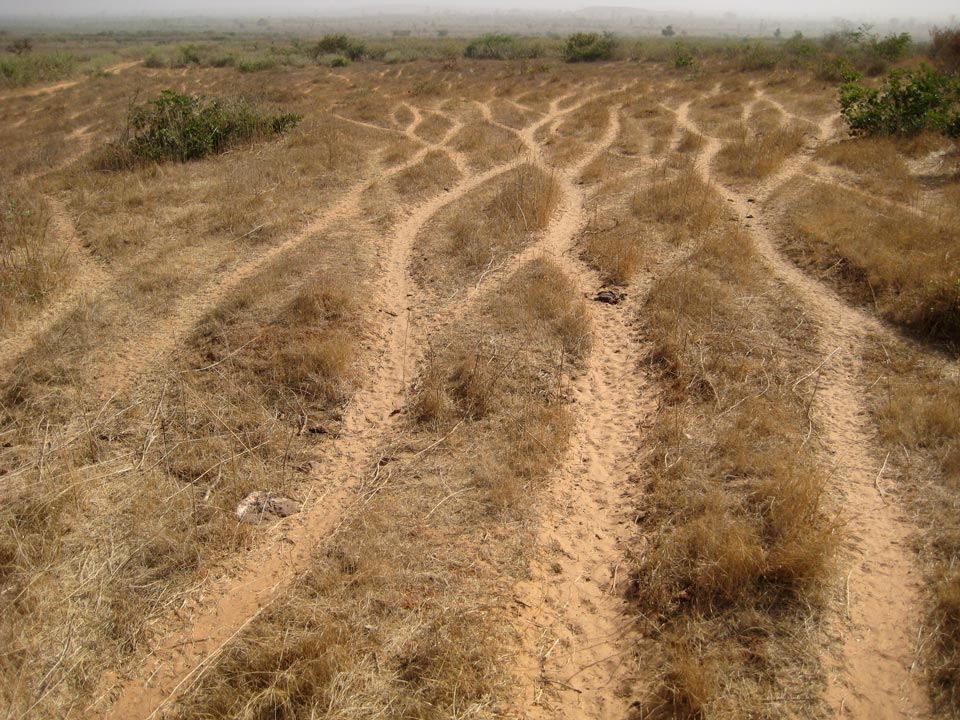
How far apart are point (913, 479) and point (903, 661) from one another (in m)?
1.41

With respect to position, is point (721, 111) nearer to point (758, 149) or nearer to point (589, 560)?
point (758, 149)

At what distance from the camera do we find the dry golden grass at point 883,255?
537cm

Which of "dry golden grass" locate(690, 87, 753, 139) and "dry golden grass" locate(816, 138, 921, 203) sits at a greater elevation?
"dry golden grass" locate(690, 87, 753, 139)

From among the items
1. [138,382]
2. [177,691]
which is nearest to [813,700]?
[177,691]

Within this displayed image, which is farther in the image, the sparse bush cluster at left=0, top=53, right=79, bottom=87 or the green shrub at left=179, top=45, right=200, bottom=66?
the green shrub at left=179, top=45, right=200, bottom=66

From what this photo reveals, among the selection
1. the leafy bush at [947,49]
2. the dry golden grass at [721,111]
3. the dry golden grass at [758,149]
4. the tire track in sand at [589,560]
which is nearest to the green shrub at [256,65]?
the dry golden grass at [721,111]

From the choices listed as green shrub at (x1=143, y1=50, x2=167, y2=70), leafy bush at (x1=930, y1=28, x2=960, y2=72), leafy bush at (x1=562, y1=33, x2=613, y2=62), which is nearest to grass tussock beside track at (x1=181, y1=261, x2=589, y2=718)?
leafy bush at (x1=930, y1=28, x2=960, y2=72)

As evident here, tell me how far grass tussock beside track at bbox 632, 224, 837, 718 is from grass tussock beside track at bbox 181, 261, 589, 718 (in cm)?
78

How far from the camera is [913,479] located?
387 centimetres

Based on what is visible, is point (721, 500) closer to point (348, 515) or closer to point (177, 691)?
point (348, 515)

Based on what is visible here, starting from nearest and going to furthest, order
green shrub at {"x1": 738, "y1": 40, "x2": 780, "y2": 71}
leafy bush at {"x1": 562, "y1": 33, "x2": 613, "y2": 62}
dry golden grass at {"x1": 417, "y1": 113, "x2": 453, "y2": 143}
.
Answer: dry golden grass at {"x1": 417, "y1": 113, "x2": 453, "y2": 143}, green shrub at {"x1": 738, "y1": 40, "x2": 780, "y2": 71}, leafy bush at {"x1": 562, "y1": 33, "x2": 613, "y2": 62}

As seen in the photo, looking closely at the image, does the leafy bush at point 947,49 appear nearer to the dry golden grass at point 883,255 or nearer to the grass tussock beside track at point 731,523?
the dry golden grass at point 883,255

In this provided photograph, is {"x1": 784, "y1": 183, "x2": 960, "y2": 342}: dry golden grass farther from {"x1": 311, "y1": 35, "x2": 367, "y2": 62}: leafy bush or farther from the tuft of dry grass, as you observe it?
{"x1": 311, "y1": 35, "x2": 367, "y2": 62}: leafy bush

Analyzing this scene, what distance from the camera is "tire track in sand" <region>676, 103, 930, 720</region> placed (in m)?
2.77
